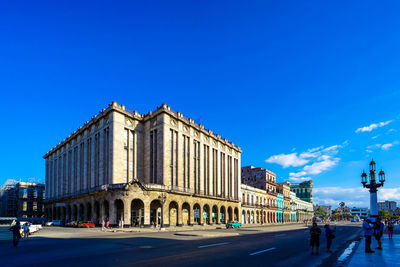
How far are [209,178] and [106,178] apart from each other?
72.3 feet

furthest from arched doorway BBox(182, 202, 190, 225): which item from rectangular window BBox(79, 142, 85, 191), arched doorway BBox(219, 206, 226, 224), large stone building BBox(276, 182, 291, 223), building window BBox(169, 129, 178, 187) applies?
large stone building BBox(276, 182, 291, 223)

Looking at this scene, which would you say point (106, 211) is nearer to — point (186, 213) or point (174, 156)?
point (186, 213)

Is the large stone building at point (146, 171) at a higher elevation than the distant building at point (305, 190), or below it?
higher

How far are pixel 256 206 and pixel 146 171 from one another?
128 feet

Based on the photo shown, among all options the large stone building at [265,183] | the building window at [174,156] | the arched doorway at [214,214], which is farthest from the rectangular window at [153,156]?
the large stone building at [265,183]

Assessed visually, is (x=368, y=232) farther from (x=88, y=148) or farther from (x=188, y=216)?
(x=88, y=148)

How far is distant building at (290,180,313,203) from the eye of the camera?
448ft

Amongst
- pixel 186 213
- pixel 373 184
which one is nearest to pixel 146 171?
pixel 186 213

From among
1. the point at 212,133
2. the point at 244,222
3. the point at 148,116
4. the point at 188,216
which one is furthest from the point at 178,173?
the point at 244,222

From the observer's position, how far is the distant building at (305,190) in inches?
5379

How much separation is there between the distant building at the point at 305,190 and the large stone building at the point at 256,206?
53.5 meters

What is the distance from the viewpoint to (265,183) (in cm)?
8744

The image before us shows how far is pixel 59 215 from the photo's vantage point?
224 feet

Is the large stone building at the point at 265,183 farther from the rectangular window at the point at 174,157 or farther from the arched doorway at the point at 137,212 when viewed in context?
the arched doorway at the point at 137,212
